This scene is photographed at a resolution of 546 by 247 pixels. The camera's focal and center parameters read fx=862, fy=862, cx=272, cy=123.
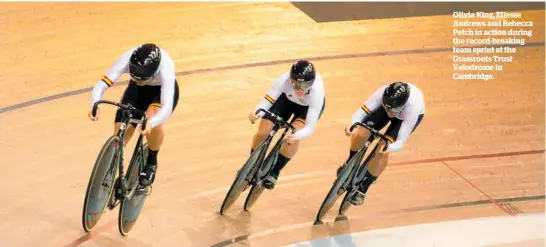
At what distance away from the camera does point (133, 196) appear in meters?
5.10

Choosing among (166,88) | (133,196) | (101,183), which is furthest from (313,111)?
(101,183)

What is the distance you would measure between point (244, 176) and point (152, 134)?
662 mm

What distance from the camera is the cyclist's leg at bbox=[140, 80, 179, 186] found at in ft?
15.9

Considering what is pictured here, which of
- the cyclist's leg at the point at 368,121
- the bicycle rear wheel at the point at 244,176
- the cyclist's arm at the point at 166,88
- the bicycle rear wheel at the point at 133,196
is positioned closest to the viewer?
the cyclist's arm at the point at 166,88

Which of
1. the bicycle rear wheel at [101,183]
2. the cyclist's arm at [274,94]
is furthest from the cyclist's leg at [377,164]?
the bicycle rear wheel at [101,183]

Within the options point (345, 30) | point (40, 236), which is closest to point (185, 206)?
point (40, 236)

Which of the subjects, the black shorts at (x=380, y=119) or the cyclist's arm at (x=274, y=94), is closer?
the cyclist's arm at (x=274, y=94)

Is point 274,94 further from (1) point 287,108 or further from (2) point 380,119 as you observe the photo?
(2) point 380,119

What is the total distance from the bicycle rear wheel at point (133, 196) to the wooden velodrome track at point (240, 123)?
97 mm

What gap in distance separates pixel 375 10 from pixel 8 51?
3.81 meters

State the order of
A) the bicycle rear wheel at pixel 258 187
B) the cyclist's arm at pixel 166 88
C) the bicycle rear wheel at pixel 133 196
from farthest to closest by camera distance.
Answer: the bicycle rear wheel at pixel 258 187
the bicycle rear wheel at pixel 133 196
the cyclist's arm at pixel 166 88

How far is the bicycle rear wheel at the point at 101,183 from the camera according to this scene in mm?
4570

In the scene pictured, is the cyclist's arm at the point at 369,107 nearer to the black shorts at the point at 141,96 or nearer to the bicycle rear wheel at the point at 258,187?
the bicycle rear wheel at the point at 258,187

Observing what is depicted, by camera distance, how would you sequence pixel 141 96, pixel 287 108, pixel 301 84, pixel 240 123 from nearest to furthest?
pixel 141 96 < pixel 301 84 < pixel 287 108 < pixel 240 123
